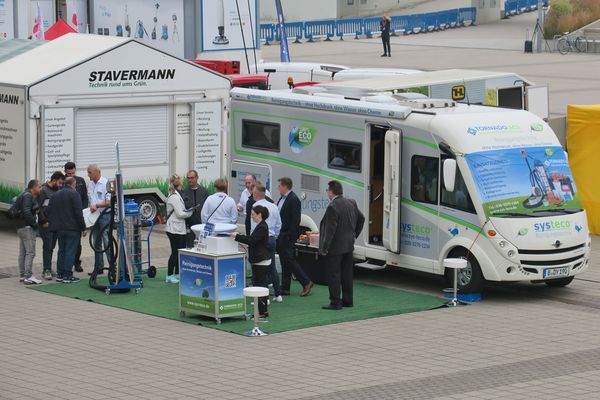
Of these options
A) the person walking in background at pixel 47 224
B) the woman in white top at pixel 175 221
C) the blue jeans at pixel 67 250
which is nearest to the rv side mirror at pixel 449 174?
the woman in white top at pixel 175 221

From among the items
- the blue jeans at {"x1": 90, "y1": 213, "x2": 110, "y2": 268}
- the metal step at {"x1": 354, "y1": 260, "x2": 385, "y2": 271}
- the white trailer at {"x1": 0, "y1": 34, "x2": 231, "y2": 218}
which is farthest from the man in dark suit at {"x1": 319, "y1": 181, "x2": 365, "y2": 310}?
the white trailer at {"x1": 0, "y1": 34, "x2": 231, "y2": 218}

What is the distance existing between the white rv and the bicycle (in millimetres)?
35812

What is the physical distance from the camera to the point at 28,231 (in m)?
17.8

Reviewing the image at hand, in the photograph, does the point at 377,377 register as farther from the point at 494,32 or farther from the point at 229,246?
the point at 494,32

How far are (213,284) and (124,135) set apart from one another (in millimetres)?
7844

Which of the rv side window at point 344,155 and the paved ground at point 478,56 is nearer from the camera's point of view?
the rv side window at point 344,155

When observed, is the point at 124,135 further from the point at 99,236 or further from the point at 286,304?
the point at 286,304

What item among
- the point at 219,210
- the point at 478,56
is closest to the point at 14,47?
the point at 219,210

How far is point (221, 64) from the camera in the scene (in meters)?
31.6

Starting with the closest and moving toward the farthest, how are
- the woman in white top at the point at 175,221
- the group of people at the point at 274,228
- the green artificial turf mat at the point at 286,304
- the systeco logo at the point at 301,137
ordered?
the green artificial turf mat at the point at 286,304 < the group of people at the point at 274,228 < the woman in white top at the point at 175,221 < the systeco logo at the point at 301,137

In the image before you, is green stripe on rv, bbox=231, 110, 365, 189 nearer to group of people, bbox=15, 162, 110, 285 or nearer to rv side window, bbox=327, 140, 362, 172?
rv side window, bbox=327, 140, 362, 172

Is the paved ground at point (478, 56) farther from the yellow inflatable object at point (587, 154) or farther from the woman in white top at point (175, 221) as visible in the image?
the woman in white top at point (175, 221)

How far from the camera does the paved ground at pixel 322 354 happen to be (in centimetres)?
1244

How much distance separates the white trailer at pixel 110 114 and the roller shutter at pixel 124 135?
0.02 meters
